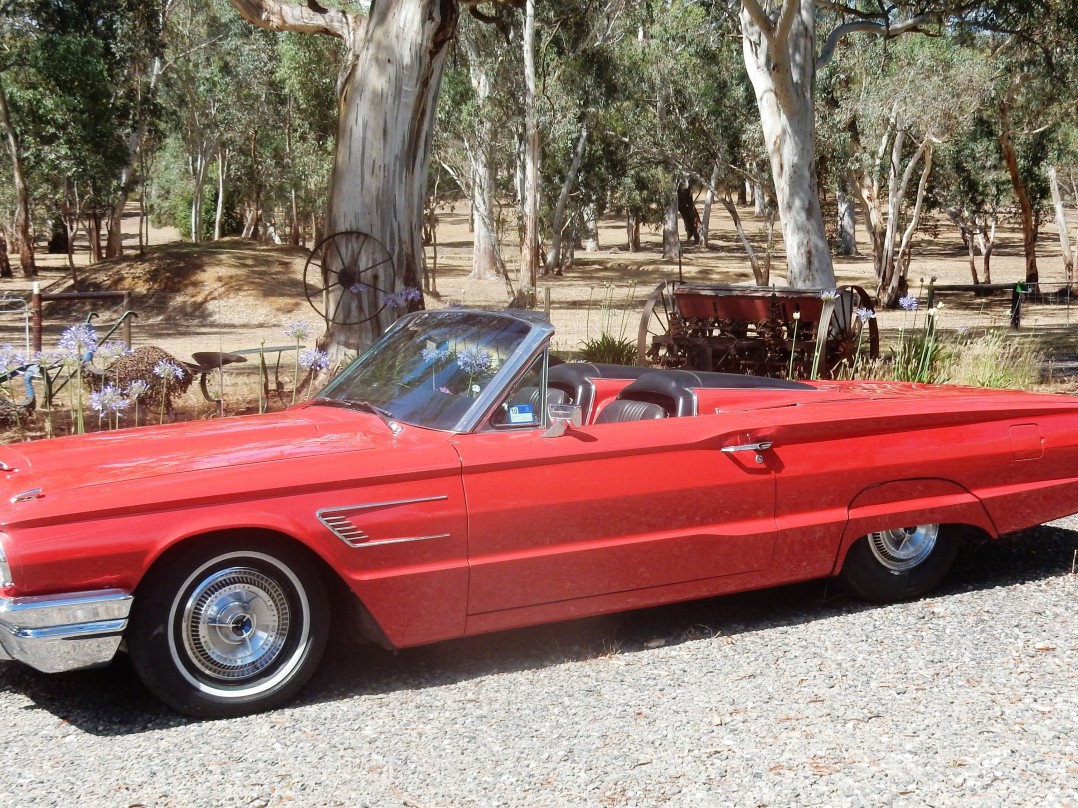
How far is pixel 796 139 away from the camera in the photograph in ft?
57.0

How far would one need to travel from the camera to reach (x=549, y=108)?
33.8 meters

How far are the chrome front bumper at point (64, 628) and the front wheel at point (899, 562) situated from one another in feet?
9.79

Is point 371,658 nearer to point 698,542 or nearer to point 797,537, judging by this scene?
point 698,542

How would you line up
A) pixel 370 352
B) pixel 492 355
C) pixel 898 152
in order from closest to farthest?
pixel 492 355 → pixel 370 352 → pixel 898 152

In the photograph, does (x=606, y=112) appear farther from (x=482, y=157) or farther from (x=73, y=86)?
(x=73, y=86)

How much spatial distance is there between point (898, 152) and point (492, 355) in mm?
26283

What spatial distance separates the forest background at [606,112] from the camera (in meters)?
25.7

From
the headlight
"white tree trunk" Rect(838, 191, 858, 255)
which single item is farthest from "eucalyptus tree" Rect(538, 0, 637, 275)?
the headlight

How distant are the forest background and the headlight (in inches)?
571

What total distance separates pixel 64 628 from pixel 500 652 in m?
1.70

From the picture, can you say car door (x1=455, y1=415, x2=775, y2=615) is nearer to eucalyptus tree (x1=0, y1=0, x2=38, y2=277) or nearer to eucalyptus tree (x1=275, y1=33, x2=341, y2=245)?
eucalyptus tree (x1=0, y1=0, x2=38, y2=277)

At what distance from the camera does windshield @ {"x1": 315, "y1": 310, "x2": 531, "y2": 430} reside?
469cm

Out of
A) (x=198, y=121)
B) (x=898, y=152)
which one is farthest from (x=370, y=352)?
(x=198, y=121)

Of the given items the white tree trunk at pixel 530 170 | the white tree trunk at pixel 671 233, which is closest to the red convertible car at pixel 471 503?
the white tree trunk at pixel 530 170
